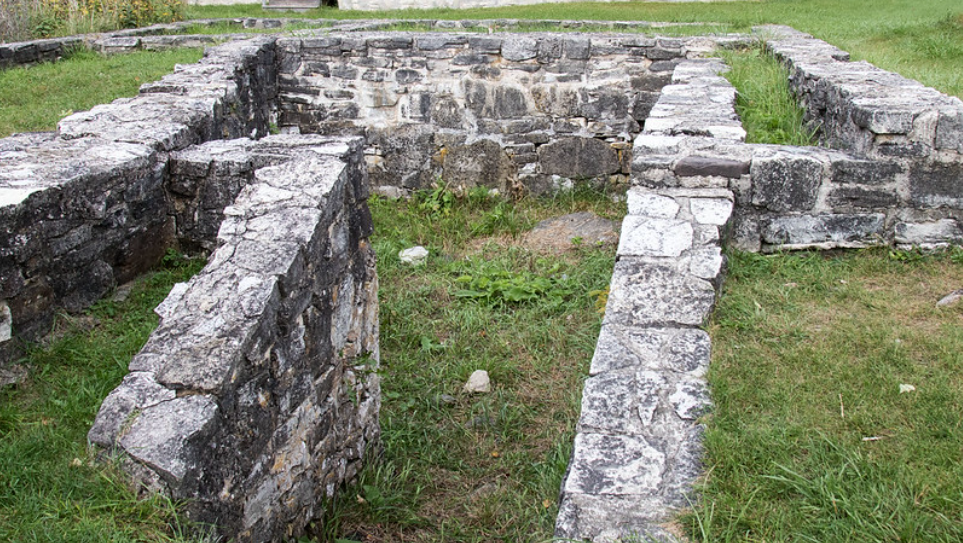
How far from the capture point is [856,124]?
14.5 ft

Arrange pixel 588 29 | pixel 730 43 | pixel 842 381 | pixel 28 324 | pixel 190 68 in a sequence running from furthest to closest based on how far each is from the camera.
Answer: pixel 588 29 → pixel 730 43 → pixel 190 68 → pixel 28 324 → pixel 842 381

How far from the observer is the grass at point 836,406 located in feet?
6.97

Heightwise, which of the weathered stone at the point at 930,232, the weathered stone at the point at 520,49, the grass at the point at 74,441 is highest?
the weathered stone at the point at 520,49

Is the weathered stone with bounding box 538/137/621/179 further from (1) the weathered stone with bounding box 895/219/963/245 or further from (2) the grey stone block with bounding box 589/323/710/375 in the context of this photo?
(2) the grey stone block with bounding box 589/323/710/375

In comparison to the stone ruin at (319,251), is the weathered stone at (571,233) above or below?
below

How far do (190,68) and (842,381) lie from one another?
583cm

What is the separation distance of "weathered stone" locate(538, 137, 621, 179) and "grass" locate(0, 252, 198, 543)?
4.47 metres

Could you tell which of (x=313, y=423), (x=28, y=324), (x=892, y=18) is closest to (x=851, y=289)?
(x=313, y=423)

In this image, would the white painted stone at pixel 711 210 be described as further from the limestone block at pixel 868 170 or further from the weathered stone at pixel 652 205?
the limestone block at pixel 868 170

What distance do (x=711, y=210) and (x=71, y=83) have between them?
22.2ft

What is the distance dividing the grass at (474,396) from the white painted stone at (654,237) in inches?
35.6

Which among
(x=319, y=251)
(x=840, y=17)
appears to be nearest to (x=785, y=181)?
(x=319, y=251)

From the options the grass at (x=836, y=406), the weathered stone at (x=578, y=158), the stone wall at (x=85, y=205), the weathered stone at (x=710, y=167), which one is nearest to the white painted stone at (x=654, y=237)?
the grass at (x=836, y=406)

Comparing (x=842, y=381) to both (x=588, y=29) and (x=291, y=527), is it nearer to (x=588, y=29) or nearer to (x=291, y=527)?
(x=291, y=527)
